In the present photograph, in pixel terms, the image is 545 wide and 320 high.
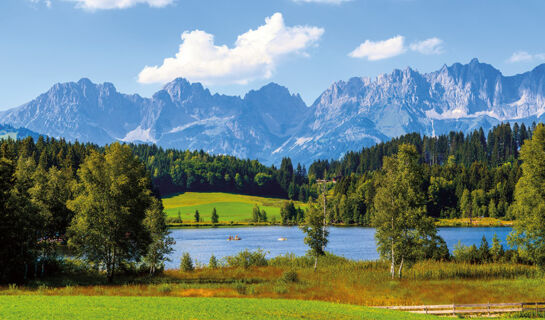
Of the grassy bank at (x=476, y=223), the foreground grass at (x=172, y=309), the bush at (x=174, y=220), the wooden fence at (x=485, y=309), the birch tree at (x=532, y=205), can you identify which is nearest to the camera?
the foreground grass at (x=172, y=309)

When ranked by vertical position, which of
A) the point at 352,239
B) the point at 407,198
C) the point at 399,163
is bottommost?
the point at 352,239

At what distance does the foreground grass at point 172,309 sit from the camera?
31.1 metres

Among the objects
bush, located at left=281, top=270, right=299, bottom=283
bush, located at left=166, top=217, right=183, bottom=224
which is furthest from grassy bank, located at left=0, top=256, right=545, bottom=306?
bush, located at left=166, top=217, right=183, bottom=224

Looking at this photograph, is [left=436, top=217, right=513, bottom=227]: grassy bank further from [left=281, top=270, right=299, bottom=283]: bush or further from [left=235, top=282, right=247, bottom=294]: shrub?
[left=235, top=282, right=247, bottom=294]: shrub

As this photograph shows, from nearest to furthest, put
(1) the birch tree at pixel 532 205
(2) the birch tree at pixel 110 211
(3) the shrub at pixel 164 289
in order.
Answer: (3) the shrub at pixel 164 289, (2) the birch tree at pixel 110 211, (1) the birch tree at pixel 532 205

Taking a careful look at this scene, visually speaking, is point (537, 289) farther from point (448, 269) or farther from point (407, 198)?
point (407, 198)

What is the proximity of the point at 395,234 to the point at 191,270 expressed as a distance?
28097mm

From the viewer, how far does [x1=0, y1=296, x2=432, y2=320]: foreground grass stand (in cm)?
3106

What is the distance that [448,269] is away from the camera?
59594 millimetres

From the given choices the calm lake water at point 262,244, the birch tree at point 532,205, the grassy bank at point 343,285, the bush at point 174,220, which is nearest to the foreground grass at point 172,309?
the grassy bank at point 343,285

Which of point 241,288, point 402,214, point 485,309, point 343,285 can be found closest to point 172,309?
point 241,288

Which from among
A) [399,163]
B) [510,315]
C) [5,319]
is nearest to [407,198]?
[399,163]

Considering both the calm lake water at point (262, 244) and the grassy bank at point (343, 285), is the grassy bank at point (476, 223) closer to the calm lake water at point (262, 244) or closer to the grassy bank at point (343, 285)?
the calm lake water at point (262, 244)

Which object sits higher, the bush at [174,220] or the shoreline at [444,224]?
the bush at [174,220]
